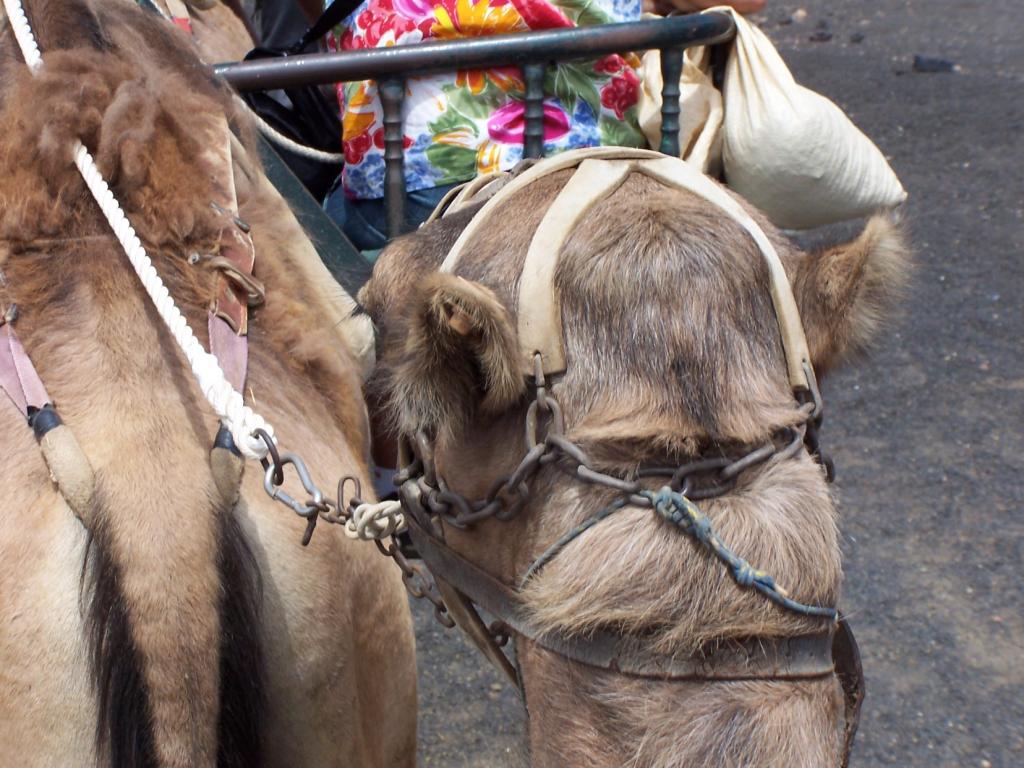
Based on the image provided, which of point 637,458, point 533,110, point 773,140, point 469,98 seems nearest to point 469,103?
point 469,98

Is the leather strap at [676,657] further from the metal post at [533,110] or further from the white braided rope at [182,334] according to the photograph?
the metal post at [533,110]

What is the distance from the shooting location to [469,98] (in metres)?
2.53

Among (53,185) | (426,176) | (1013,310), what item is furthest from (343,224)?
(1013,310)

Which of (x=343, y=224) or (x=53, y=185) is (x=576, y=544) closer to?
(x=53, y=185)

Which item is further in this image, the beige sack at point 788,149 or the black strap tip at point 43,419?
the beige sack at point 788,149

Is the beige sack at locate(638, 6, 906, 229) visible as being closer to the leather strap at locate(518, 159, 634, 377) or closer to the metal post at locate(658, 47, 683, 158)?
the metal post at locate(658, 47, 683, 158)

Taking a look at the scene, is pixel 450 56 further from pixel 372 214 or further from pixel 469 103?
pixel 372 214

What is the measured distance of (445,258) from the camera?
1.55 metres

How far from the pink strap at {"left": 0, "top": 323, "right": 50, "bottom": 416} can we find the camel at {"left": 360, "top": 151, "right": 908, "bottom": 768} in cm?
46

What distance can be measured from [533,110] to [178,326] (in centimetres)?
123

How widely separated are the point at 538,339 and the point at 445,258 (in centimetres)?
28

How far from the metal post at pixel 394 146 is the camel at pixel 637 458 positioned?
1026 millimetres

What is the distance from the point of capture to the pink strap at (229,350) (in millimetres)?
1588

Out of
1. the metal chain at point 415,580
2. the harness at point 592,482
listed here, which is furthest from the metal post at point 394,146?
the metal chain at point 415,580
